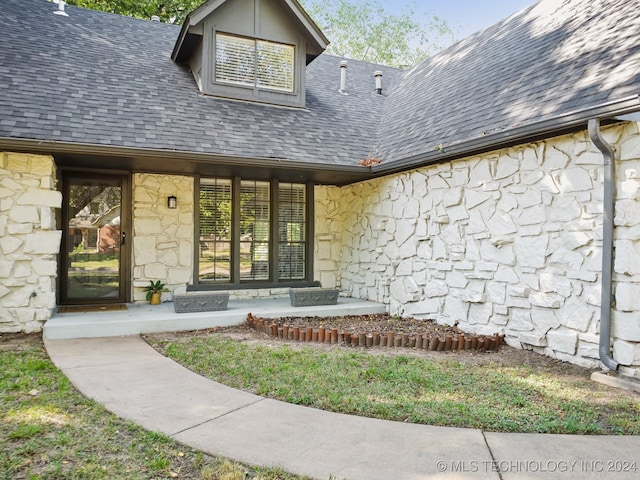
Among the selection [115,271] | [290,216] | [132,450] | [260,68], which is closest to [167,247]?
[115,271]

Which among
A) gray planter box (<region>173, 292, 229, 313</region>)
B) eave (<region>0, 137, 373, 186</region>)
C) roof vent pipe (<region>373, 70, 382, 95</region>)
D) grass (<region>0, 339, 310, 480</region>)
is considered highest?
roof vent pipe (<region>373, 70, 382, 95</region>)

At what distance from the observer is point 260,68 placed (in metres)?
7.86

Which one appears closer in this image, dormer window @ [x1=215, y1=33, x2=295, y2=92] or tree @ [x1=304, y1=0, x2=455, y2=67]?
dormer window @ [x1=215, y1=33, x2=295, y2=92]

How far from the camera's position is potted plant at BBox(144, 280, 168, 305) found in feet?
22.9

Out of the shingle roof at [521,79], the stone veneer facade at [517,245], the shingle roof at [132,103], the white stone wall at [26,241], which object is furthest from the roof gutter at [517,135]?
the white stone wall at [26,241]

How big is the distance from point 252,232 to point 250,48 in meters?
3.29

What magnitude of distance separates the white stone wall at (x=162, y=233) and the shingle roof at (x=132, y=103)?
1184 mm

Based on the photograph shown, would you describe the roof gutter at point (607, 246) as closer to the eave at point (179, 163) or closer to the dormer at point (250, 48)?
the eave at point (179, 163)

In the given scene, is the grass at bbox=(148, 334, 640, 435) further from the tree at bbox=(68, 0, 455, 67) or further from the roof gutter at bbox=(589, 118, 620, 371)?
the tree at bbox=(68, 0, 455, 67)

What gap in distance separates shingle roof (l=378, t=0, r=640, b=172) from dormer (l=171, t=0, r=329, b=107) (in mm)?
2012

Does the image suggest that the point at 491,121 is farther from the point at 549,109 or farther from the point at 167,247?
the point at 167,247

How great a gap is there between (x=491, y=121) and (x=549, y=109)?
85 centimetres

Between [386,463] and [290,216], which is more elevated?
[290,216]

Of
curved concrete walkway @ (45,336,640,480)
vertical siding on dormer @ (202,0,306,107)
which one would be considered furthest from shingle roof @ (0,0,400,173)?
curved concrete walkway @ (45,336,640,480)
